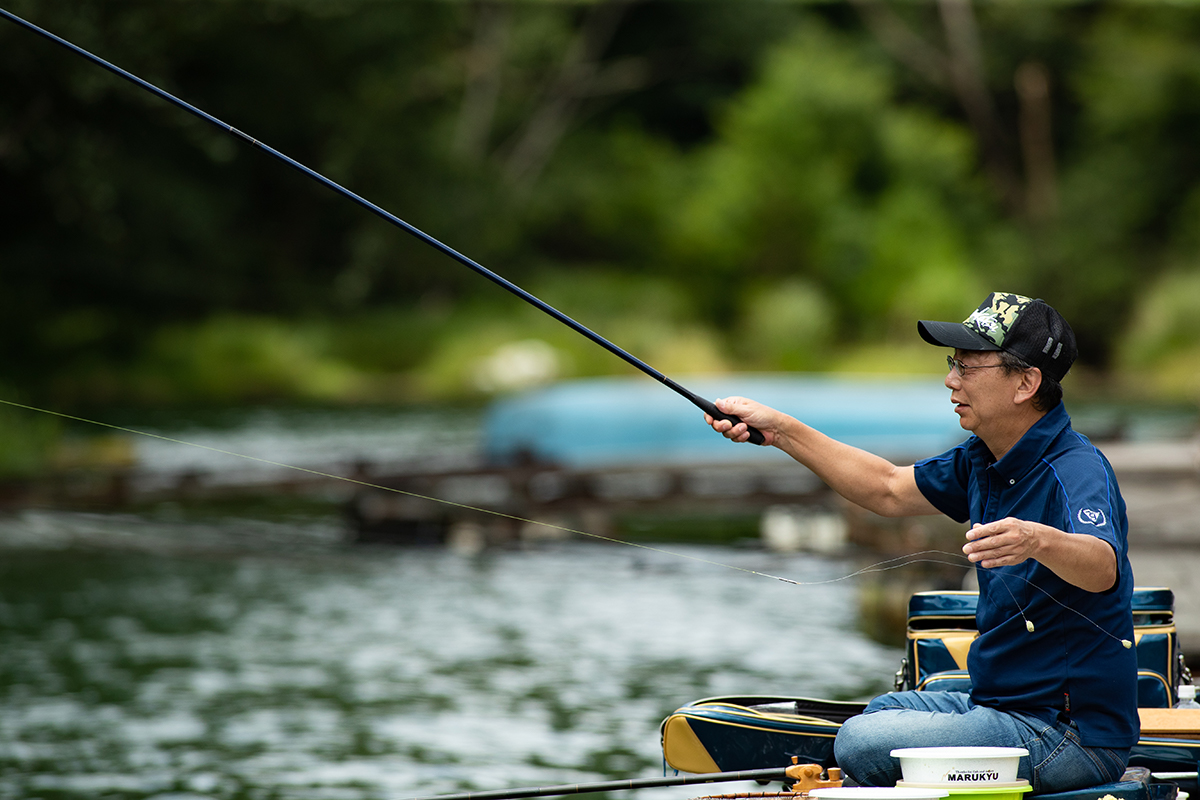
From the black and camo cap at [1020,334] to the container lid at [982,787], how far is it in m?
A: 0.78

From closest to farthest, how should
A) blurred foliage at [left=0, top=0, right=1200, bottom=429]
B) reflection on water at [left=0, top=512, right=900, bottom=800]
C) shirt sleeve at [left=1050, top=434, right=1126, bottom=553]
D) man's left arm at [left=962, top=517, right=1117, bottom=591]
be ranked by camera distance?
man's left arm at [left=962, top=517, right=1117, bottom=591], shirt sleeve at [left=1050, top=434, right=1126, bottom=553], reflection on water at [left=0, top=512, right=900, bottom=800], blurred foliage at [left=0, top=0, right=1200, bottom=429]

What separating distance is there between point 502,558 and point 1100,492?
32.6ft

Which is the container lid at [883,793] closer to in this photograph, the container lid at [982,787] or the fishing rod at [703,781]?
the container lid at [982,787]

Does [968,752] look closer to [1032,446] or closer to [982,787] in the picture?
[982,787]

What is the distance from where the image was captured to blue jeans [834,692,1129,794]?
8.88 feet

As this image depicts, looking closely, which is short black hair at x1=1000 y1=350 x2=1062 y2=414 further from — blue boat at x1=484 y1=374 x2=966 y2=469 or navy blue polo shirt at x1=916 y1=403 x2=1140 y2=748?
blue boat at x1=484 y1=374 x2=966 y2=469

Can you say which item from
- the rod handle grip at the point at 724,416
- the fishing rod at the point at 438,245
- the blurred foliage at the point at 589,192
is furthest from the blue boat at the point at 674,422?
the rod handle grip at the point at 724,416

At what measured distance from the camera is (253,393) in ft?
99.9

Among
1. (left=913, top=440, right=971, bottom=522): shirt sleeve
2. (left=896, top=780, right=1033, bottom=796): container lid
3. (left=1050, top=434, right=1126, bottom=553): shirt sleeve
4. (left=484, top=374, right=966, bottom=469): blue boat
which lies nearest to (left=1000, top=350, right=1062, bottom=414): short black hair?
(left=1050, top=434, right=1126, bottom=553): shirt sleeve

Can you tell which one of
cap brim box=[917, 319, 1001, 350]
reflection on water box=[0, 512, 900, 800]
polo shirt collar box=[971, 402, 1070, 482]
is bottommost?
reflection on water box=[0, 512, 900, 800]

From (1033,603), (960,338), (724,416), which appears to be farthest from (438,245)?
(1033,603)

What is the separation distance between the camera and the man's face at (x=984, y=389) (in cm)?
276

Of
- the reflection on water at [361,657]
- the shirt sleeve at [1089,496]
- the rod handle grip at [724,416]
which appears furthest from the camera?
the reflection on water at [361,657]

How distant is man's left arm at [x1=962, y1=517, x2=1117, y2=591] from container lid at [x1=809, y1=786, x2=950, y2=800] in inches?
17.5
